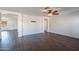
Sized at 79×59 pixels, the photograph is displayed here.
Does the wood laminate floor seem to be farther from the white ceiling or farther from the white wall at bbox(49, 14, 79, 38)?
the white ceiling

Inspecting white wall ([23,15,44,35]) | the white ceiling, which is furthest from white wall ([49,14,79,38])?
white wall ([23,15,44,35])

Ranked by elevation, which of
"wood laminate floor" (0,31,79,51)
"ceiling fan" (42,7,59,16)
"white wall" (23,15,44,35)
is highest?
"ceiling fan" (42,7,59,16)

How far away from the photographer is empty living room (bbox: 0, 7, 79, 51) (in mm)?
1978

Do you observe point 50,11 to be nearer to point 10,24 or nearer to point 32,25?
point 32,25

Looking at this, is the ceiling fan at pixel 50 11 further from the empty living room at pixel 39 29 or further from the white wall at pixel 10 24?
the white wall at pixel 10 24

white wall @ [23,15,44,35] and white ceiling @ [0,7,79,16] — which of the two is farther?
white wall @ [23,15,44,35]

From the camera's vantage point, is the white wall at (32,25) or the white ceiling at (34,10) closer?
the white ceiling at (34,10)

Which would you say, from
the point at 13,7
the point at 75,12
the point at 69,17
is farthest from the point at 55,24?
the point at 13,7

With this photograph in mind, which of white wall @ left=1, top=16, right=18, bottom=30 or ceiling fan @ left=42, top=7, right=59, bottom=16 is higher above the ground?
ceiling fan @ left=42, top=7, right=59, bottom=16

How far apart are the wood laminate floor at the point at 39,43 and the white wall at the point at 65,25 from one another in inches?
5.0

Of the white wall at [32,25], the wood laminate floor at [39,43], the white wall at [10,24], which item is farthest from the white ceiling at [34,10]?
the wood laminate floor at [39,43]

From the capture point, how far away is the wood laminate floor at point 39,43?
2041 millimetres
